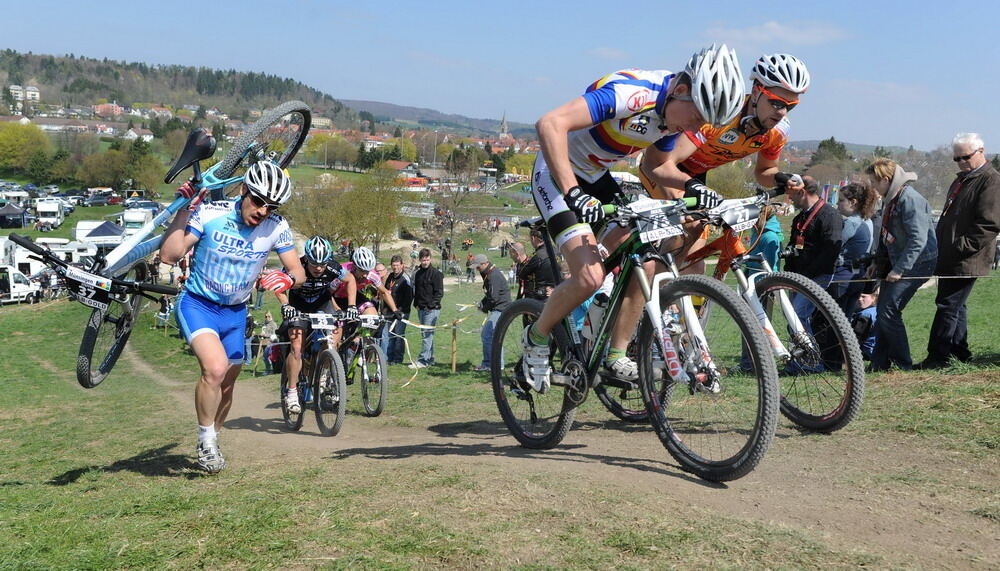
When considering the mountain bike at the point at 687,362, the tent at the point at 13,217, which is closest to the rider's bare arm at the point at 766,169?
the mountain bike at the point at 687,362

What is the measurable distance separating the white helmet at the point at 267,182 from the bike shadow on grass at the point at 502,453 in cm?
220

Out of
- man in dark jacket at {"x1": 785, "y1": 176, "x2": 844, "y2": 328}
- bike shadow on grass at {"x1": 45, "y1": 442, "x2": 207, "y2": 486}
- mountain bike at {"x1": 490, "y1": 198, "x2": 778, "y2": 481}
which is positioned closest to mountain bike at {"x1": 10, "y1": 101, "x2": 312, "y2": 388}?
bike shadow on grass at {"x1": 45, "y1": 442, "x2": 207, "y2": 486}

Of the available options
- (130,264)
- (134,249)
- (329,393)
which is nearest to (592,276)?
(329,393)

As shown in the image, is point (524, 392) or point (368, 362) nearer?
point (524, 392)

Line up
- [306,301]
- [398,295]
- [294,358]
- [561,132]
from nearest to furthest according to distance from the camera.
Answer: [561,132] < [294,358] < [306,301] < [398,295]

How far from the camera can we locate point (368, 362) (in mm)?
9836

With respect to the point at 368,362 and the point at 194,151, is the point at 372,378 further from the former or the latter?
the point at 194,151

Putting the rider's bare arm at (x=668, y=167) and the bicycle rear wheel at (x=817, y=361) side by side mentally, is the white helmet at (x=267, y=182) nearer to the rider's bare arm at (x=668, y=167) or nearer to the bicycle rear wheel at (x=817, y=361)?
the rider's bare arm at (x=668, y=167)

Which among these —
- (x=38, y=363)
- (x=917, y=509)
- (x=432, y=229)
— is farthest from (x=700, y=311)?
(x=432, y=229)

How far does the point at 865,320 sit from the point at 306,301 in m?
6.75

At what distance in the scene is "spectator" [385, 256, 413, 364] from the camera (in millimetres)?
15516

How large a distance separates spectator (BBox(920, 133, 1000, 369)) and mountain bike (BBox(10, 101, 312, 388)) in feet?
24.1

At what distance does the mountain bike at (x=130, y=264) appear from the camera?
6699mm

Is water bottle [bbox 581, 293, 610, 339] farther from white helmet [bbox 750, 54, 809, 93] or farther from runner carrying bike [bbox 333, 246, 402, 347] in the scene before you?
runner carrying bike [bbox 333, 246, 402, 347]
